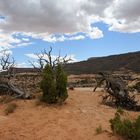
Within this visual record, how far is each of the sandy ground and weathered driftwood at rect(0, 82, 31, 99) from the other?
1.02 m

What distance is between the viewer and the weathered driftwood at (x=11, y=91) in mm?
20237

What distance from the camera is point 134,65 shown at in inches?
3893

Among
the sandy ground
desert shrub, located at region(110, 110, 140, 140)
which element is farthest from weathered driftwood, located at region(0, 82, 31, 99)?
desert shrub, located at region(110, 110, 140, 140)

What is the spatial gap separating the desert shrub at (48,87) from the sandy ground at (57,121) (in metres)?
0.63

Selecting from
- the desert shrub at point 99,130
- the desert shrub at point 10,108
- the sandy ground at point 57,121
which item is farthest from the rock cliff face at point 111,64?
the desert shrub at point 99,130

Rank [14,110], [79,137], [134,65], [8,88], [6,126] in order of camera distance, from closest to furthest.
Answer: [79,137], [6,126], [14,110], [8,88], [134,65]

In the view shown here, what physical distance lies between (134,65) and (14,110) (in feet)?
275

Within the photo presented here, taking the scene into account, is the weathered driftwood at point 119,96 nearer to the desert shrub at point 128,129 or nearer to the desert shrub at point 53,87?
the desert shrub at point 53,87

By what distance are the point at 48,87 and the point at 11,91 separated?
3743 mm

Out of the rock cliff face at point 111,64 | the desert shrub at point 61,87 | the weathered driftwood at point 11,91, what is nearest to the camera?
the desert shrub at point 61,87

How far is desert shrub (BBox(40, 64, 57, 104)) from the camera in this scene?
18469 mm

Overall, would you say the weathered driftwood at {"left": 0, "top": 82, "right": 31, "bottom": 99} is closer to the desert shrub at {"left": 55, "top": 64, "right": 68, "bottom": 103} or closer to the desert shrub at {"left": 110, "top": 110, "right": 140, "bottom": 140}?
the desert shrub at {"left": 55, "top": 64, "right": 68, "bottom": 103}

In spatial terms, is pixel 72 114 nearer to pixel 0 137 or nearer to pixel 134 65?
pixel 0 137

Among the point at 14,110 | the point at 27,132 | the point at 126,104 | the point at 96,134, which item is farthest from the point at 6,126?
the point at 126,104
